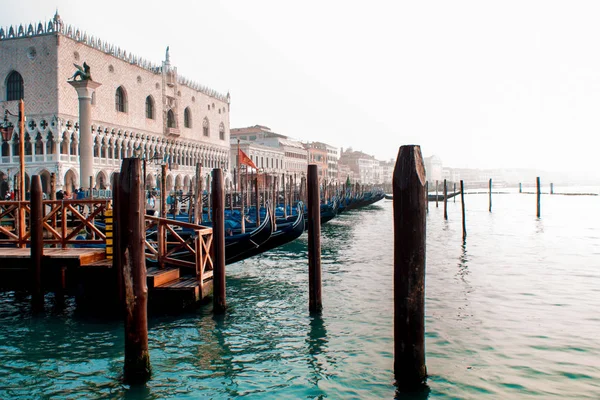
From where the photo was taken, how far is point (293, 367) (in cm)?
400

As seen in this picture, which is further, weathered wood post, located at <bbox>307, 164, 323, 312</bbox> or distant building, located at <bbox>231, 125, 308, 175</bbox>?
distant building, located at <bbox>231, 125, 308, 175</bbox>

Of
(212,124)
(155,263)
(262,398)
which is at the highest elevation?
(212,124)

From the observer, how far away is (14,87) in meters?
23.4

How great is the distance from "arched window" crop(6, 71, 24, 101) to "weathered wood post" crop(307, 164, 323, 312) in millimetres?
22101

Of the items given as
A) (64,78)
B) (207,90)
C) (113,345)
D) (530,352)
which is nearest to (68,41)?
(64,78)

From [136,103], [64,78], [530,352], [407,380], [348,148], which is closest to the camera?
[407,380]

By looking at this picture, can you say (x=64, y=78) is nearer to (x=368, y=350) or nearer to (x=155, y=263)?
(x=155, y=263)

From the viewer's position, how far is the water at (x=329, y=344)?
11.9 feet

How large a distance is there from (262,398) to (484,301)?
360 cm

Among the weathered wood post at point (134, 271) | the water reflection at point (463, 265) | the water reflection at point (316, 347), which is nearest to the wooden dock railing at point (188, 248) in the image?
the water reflection at point (316, 347)

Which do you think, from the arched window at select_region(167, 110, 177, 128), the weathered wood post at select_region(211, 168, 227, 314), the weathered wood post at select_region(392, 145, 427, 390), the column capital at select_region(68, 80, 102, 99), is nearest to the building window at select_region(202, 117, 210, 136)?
the arched window at select_region(167, 110, 177, 128)

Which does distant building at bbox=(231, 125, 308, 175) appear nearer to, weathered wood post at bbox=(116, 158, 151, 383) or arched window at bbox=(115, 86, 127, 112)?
arched window at bbox=(115, 86, 127, 112)

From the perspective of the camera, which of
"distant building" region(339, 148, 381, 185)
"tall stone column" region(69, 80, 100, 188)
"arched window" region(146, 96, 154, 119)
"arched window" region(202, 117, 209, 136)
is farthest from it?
"distant building" region(339, 148, 381, 185)

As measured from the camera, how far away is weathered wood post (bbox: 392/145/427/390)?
3213 mm
